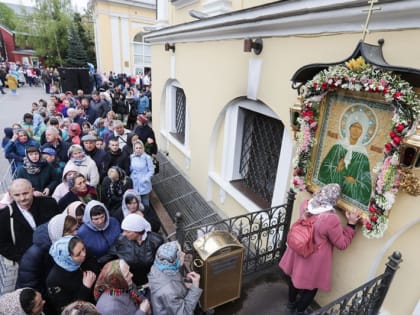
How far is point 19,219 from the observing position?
9.93 ft

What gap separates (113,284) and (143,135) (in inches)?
182

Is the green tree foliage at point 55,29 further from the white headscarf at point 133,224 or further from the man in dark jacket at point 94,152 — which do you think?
the white headscarf at point 133,224

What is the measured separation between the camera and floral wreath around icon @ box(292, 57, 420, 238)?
193 centimetres

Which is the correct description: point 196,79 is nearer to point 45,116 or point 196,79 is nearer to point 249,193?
point 249,193

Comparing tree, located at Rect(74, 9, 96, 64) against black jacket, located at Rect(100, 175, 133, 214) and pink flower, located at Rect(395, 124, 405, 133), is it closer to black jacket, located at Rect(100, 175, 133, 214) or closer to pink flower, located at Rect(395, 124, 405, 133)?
black jacket, located at Rect(100, 175, 133, 214)

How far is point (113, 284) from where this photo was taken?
2.11 meters

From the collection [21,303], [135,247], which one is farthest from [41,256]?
[135,247]

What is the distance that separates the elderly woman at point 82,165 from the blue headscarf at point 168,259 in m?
2.46

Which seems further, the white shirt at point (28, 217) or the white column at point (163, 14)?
the white column at point (163, 14)

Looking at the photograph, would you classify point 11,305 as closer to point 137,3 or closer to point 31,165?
point 31,165

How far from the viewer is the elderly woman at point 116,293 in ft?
6.79

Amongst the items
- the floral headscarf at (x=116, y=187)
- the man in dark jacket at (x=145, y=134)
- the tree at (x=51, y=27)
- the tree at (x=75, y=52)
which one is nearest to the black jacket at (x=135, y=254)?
the floral headscarf at (x=116, y=187)

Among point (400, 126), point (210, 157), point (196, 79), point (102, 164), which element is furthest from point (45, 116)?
point (400, 126)

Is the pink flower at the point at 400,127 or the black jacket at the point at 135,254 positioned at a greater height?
the pink flower at the point at 400,127
